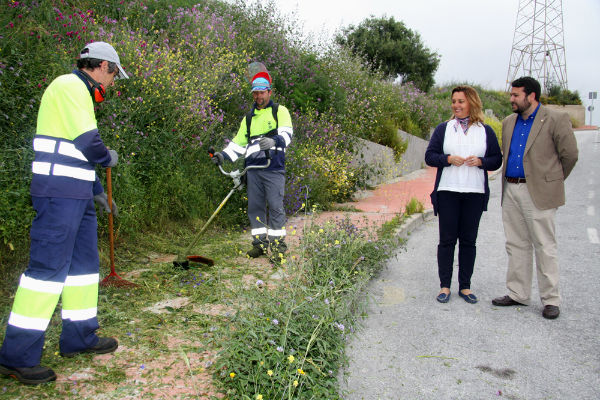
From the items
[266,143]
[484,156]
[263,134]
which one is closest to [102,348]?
[266,143]

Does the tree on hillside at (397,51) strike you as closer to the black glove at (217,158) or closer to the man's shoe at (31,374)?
the black glove at (217,158)

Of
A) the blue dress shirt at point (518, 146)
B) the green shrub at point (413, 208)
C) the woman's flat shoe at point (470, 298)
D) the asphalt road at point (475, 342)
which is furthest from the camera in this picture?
the green shrub at point (413, 208)

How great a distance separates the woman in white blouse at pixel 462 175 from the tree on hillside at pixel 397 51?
907 inches

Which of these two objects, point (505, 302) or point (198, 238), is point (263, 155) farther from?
point (505, 302)

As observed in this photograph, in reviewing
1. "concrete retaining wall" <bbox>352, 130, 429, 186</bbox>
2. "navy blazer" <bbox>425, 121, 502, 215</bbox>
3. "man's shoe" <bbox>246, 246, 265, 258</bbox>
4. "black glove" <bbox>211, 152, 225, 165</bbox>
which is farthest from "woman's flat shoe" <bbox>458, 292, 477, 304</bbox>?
"concrete retaining wall" <bbox>352, 130, 429, 186</bbox>

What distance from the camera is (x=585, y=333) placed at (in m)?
4.23

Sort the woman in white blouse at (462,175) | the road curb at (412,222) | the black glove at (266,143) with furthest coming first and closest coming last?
1. the road curb at (412,222)
2. the black glove at (266,143)
3. the woman in white blouse at (462,175)

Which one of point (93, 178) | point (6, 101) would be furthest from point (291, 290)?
point (6, 101)

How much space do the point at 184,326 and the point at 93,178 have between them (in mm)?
1342

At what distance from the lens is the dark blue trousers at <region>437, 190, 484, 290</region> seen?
4.86 m

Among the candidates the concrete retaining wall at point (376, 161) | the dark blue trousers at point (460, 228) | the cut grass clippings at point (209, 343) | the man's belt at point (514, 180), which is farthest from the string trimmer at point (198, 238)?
the concrete retaining wall at point (376, 161)

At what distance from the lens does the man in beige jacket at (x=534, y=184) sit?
14.9ft

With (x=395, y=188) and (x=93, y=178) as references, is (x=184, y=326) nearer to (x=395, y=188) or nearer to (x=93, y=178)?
(x=93, y=178)

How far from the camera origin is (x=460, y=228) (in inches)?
196
